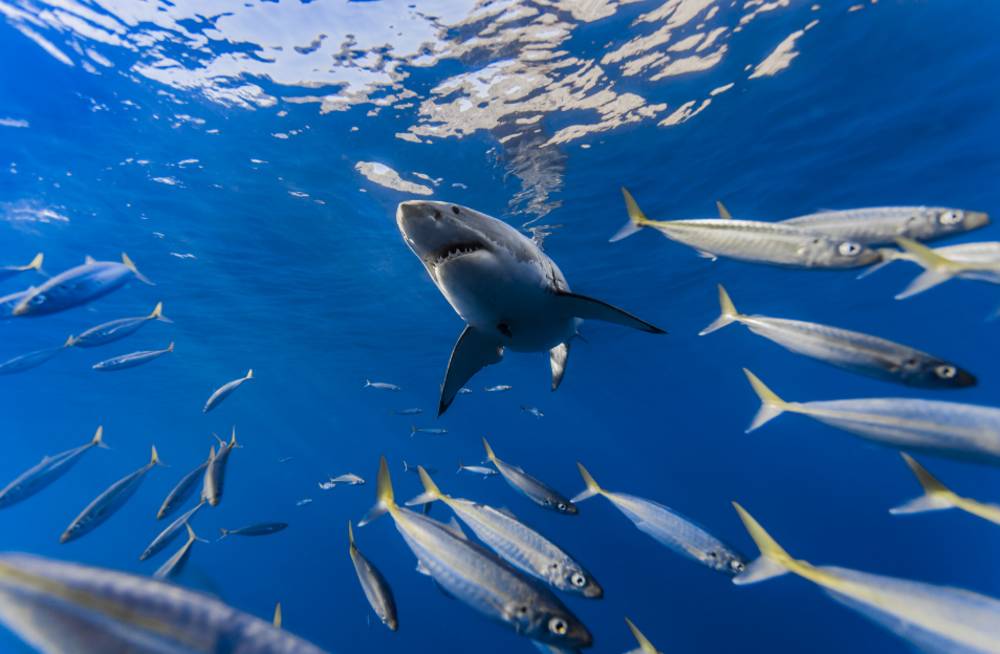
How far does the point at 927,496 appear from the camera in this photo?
105 inches

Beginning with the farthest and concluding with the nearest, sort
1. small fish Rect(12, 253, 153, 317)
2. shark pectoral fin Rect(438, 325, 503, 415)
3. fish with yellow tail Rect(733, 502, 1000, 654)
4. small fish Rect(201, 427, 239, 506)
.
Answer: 1. small fish Rect(201, 427, 239, 506)
2. small fish Rect(12, 253, 153, 317)
3. shark pectoral fin Rect(438, 325, 503, 415)
4. fish with yellow tail Rect(733, 502, 1000, 654)

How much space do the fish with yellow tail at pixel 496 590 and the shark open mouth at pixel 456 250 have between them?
1.82 m

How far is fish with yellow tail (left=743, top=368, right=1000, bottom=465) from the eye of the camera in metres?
2.39

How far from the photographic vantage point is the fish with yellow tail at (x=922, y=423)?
239 centimetres

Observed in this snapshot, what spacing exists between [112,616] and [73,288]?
5.51 meters

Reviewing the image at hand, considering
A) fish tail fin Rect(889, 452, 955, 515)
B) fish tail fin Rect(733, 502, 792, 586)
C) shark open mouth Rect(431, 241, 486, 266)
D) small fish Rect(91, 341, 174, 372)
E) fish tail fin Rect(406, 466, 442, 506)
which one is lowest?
fish tail fin Rect(889, 452, 955, 515)

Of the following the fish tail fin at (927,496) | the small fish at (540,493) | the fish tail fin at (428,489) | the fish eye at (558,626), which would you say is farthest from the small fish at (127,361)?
the fish tail fin at (927,496)

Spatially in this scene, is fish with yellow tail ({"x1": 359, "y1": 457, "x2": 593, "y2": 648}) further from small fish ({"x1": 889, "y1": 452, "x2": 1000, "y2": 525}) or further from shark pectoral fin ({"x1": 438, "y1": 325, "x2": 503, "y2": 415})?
small fish ({"x1": 889, "y1": 452, "x2": 1000, "y2": 525})

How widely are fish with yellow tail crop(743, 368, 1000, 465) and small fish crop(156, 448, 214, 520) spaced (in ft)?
20.6

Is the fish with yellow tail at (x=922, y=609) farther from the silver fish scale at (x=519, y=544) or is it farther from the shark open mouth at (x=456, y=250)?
the shark open mouth at (x=456, y=250)

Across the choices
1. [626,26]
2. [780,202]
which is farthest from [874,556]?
[626,26]

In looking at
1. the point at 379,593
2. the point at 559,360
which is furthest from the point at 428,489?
the point at 559,360

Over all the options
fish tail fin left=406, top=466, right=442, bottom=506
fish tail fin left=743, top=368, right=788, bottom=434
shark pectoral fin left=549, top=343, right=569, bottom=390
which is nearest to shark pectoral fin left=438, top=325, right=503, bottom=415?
fish tail fin left=406, top=466, right=442, bottom=506

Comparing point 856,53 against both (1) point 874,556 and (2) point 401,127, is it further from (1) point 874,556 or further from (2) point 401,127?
(1) point 874,556
